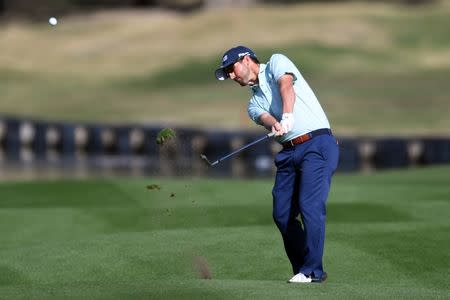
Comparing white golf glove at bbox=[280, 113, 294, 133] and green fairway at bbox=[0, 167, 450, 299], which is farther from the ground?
white golf glove at bbox=[280, 113, 294, 133]

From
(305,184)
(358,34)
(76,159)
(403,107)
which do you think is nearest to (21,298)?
(305,184)

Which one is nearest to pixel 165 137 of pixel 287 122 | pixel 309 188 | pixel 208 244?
pixel 287 122

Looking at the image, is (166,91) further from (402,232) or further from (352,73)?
(402,232)

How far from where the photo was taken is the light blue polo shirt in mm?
12688

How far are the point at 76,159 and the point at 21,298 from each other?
83.1ft

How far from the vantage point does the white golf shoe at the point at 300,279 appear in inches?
499

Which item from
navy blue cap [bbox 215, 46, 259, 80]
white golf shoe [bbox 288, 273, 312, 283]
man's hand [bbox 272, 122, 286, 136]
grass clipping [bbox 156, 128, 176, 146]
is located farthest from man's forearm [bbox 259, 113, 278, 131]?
white golf shoe [bbox 288, 273, 312, 283]

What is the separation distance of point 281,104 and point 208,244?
2723 millimetres

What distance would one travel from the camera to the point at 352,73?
5209cm

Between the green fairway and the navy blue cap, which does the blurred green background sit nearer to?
the green fairway

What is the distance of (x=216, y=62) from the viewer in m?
54.2

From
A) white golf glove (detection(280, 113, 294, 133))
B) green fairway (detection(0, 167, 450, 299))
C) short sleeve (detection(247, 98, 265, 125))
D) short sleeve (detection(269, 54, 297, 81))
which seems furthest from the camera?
short sleeve (detection(247, 98, 265, 125))

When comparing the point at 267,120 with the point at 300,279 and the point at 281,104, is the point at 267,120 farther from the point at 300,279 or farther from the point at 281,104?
the point at 300,279

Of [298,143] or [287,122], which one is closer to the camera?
[287,122]
